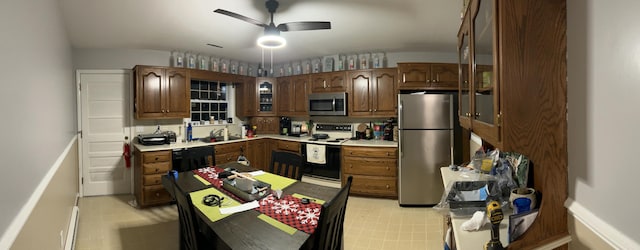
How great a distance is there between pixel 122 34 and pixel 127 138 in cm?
161

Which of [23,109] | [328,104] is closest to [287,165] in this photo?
[23,109]

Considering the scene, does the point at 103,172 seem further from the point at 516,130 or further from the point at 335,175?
the point at 516,130

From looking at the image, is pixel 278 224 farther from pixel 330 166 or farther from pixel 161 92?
pixel 161 92

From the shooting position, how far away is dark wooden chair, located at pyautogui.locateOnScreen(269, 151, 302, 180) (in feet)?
8.09

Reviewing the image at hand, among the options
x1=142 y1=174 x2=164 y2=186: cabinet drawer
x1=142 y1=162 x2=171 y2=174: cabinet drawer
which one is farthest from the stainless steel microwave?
x1=142 y1=174 x2=164 y2=186: cabinet drawer

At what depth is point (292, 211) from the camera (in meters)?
1.54

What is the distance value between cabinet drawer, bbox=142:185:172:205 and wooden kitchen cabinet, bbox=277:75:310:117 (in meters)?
2.26

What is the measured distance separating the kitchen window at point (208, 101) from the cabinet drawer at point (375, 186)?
278 cm

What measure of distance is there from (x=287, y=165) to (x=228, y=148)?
1.95m

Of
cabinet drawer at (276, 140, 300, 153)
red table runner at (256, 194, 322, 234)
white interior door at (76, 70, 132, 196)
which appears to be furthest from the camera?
cabinet drawer at (276, 140, 300, 153)

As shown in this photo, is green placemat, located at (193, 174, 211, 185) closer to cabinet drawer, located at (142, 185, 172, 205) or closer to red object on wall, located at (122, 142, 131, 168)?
cabinet drawer, located at (142, 185, 172, 205)

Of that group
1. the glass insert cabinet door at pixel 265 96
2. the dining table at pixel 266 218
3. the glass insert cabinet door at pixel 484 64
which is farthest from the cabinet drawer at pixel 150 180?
the glass insert cabinet door at pixel 484 64

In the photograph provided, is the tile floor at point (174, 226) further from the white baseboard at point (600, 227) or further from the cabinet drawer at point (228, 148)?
the white baseboard at point (600, 227)

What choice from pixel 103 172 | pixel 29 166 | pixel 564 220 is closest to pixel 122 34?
pixel 103 172
